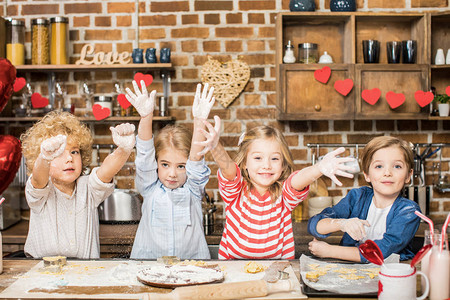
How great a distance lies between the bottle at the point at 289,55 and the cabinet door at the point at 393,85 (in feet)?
1.03

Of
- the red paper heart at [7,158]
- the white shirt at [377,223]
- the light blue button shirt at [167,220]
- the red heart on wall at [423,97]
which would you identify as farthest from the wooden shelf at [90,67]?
the red paper heart at [7,158]

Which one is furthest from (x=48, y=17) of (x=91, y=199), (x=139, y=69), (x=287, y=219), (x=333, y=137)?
(x=287, y=219)

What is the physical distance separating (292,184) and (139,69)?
4.70 ft

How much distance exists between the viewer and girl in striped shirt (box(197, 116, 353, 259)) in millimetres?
1684

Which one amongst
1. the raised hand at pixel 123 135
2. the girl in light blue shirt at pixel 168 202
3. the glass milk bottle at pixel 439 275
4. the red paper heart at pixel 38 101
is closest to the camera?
the glass milk bottle at pixel 439 275

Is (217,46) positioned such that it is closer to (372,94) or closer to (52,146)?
(372,94)

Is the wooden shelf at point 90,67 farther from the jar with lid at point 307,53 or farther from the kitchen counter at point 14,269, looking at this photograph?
the kitchen counter at point 14,269

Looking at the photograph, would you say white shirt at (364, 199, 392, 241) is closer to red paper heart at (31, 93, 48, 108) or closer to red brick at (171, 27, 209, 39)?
red brick at (171, 27, 209, 39)

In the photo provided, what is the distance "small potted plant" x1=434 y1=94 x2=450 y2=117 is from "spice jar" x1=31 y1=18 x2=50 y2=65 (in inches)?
77.6

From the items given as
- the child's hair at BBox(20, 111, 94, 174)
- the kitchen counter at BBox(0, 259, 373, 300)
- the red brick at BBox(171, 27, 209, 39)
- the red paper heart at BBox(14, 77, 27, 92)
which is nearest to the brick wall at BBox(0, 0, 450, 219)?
the red brick at BBox(171, 27, 209, 39)

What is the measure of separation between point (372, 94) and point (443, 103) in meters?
0.37

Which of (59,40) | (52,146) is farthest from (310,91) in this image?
(52,146)

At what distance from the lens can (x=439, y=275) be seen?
122 centimetres

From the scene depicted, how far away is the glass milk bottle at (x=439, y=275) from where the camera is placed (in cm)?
121
